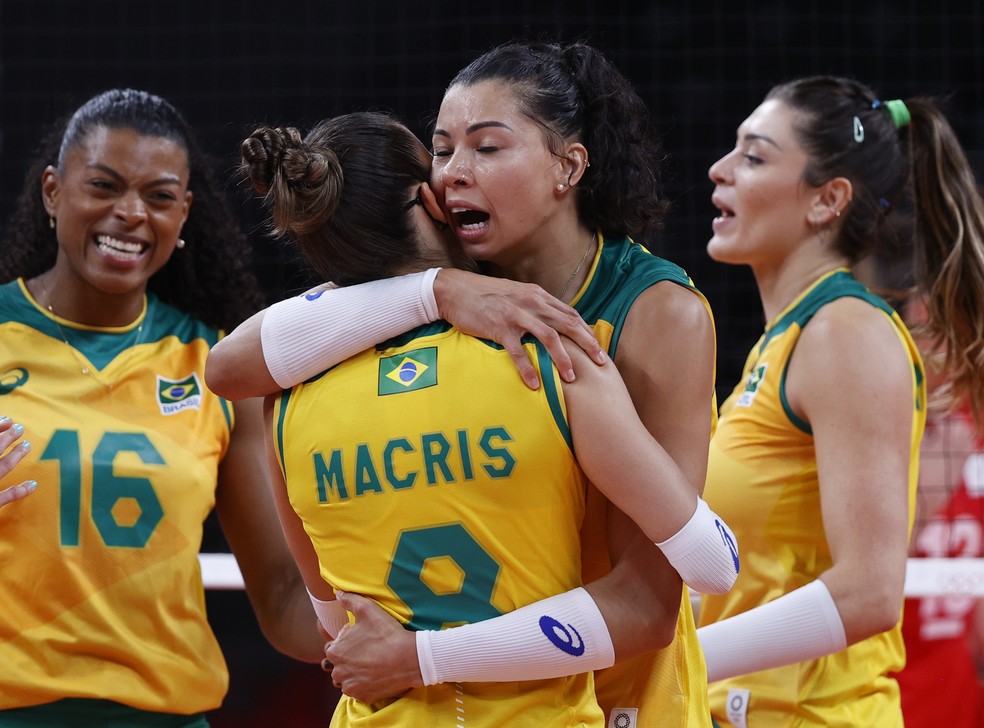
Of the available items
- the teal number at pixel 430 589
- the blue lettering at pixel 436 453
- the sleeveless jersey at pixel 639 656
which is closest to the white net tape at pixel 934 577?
the sleeveless jersey at pixel 639 656

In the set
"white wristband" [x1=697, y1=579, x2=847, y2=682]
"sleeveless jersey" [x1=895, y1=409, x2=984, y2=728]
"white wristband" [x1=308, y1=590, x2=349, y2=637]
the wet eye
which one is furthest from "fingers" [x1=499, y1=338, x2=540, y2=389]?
"sleeveless jersey" [x1=895, y1=409, x2=984, y2=728]

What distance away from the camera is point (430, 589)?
156 cm

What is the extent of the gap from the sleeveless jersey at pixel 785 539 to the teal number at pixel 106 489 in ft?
3.62

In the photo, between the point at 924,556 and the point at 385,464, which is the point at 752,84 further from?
the point at 385,464

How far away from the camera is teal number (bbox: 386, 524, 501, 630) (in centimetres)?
153

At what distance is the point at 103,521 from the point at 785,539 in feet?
4.30

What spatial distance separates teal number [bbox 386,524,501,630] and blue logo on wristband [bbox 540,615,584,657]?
0.23 feet

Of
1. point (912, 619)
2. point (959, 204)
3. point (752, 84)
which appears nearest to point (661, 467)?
point (959, 204)

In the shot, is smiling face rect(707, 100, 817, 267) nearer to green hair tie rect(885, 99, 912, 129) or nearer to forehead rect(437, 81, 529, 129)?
green hair tie rect(885, 99, 912, 129)

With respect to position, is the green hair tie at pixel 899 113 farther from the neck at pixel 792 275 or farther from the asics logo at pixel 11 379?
the asics logo at pixel 11 379

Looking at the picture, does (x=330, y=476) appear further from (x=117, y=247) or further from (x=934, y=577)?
(x=934, y=577)

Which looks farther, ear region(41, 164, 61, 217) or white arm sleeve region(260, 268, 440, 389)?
ear region(41, 164, 61, 217)

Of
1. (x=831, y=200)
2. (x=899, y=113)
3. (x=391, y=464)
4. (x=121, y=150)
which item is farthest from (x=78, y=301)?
(x=899, y=113)

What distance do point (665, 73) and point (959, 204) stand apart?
10.9 feet
